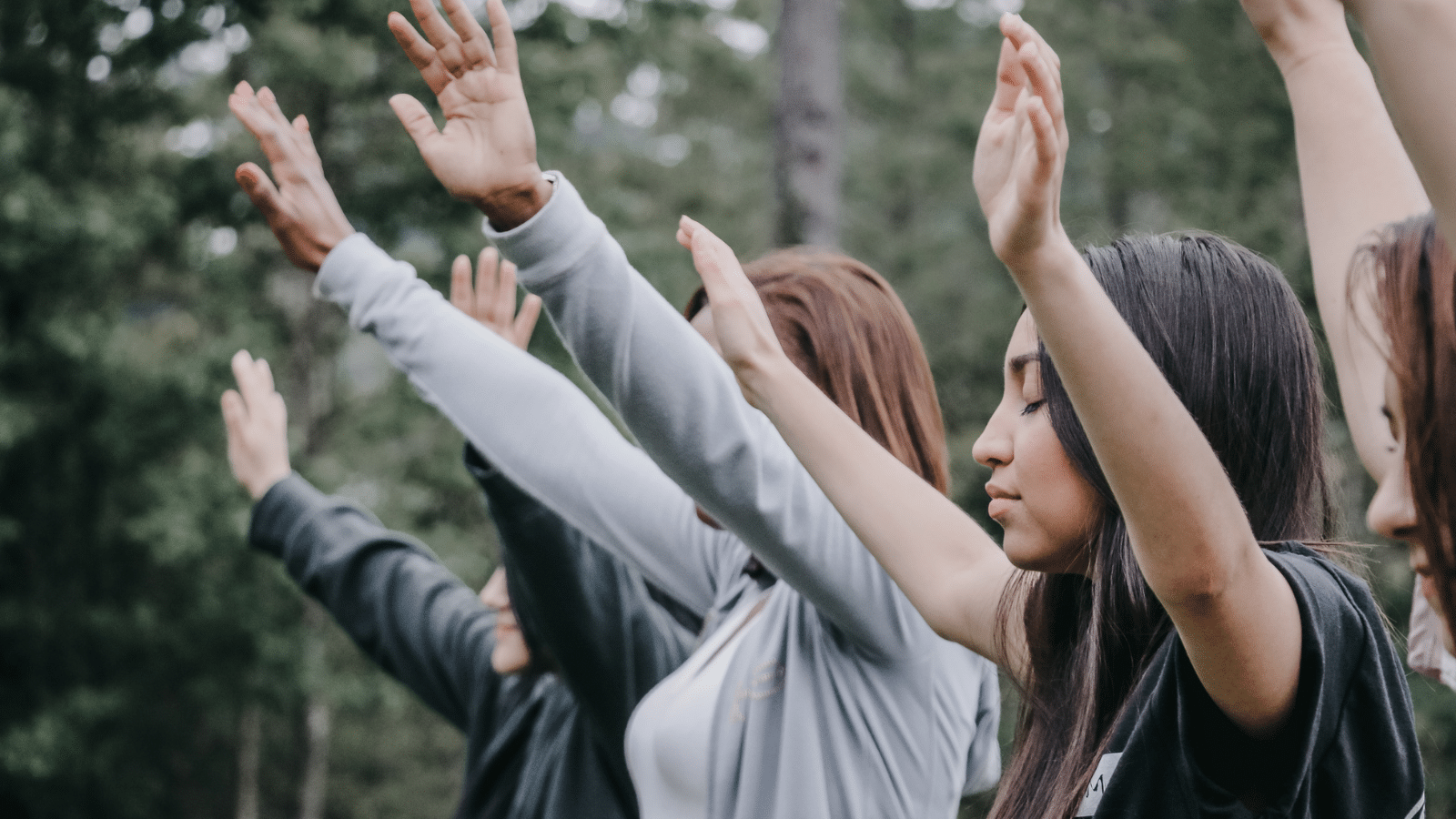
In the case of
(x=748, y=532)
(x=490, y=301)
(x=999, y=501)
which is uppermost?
(x=999, y=501)

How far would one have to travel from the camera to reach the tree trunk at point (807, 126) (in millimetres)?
6824

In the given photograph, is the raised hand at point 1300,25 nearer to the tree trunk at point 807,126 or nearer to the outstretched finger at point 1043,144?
the outstretched finger at point 1043,144

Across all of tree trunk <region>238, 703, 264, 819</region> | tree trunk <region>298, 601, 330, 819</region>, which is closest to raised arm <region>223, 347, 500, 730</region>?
tree trunk <region>298, 601, 330, 819</region>

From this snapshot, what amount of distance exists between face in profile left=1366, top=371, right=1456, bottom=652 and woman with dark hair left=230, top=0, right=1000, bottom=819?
869 mm

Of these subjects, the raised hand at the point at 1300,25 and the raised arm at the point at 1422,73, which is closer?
the raised arm at the point at 1422,73

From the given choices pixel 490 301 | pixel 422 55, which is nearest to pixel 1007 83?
pixel 422 55

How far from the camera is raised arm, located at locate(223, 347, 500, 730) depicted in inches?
116

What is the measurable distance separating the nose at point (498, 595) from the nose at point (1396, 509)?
1.87 metres

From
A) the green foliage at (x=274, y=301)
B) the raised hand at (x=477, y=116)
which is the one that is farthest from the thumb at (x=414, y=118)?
the green foliage at (x=274, y=301)

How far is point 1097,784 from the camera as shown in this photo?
1362 millimetres

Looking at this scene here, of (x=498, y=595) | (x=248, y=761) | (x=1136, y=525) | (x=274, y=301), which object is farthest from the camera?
(x=248, y=761)

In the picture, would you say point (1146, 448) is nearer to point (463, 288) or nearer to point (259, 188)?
point (259, 188)

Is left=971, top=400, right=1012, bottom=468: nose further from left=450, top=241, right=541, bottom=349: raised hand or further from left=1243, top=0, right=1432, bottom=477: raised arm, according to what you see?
left=450, top=241, right=541, bottom=349: raised hand

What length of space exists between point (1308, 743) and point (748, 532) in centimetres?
86
